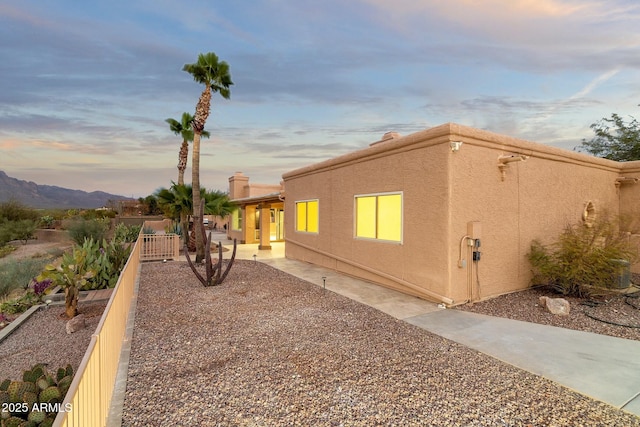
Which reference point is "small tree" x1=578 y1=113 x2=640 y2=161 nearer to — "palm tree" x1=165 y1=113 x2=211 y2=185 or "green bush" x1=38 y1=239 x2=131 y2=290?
"green bush" x1=38 y1=239 x2=131 y2=290

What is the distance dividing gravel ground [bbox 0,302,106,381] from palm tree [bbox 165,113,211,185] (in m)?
13.6

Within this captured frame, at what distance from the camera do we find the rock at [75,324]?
6434mm

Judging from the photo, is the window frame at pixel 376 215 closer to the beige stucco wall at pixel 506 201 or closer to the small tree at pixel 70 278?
the beige stucco wall at pixel 506 201

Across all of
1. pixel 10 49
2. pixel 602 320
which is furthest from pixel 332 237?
pixel 10 49

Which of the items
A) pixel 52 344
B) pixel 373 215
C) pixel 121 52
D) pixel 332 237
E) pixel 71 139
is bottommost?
pixel 52 344

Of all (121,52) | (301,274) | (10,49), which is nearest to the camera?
(301,274)

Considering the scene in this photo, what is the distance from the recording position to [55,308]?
8.05 metres

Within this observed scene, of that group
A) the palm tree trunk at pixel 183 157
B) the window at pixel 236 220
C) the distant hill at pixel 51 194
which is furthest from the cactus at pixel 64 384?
the distant hill at pixel 51 194

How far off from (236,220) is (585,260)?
17.7 m

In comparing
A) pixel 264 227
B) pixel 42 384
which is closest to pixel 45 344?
pixel 42 384

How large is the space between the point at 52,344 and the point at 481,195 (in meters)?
9.20

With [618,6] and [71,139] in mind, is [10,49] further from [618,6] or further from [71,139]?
[618,6]

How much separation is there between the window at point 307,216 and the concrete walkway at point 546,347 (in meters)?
4.84

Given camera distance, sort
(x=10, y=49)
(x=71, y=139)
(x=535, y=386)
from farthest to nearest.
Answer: (x=71, y=139), (x=10, y=49), (x=535, y=386)
